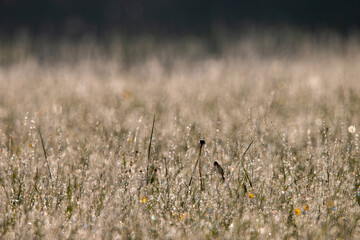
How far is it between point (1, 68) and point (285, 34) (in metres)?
4.60

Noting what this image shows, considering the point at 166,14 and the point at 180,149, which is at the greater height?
the point at 166,14

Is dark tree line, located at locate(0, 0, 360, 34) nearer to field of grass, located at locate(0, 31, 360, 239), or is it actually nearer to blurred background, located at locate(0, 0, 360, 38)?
blurred background, located at locate(0, 0, 360, 38)

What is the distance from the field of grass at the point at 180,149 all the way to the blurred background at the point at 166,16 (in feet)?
7.28

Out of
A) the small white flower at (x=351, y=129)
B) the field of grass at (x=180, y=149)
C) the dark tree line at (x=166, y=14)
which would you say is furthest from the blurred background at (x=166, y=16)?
the small white flower at (x=351, y=129)

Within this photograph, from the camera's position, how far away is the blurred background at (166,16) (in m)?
8.02

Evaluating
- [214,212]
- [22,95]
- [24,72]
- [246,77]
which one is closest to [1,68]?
[24,72]

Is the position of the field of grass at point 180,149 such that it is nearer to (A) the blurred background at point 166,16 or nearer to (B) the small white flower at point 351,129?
(B) the small white flower at point 351,129

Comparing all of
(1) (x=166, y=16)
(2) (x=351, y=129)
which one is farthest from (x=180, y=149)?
(1) (x=166, y=16)

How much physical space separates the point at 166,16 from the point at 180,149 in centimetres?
665

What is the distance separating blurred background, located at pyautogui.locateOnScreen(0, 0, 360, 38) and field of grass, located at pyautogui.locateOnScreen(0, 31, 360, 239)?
2218 millimetres

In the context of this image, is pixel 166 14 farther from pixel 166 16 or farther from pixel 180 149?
pixel 180 149

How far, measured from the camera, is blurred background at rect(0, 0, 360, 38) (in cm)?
802

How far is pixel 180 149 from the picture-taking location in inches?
108

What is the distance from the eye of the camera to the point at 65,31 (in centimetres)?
770
